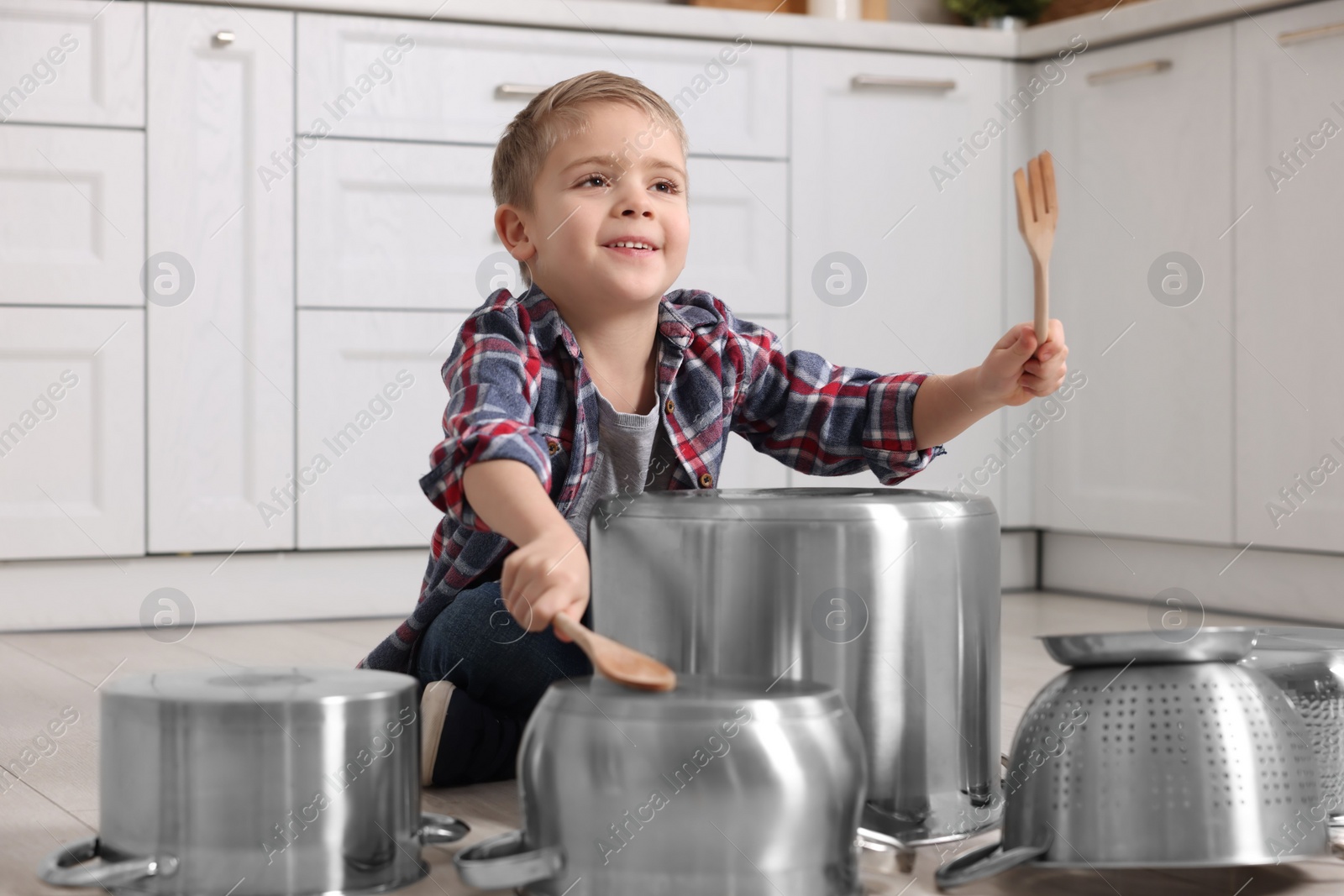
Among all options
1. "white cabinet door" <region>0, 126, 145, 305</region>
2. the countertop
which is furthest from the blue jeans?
the countertop

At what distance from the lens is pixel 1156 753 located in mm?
708

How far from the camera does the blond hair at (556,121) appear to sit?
105 cm

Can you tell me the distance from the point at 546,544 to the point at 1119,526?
4.48 feet

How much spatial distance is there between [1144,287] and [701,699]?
1.38m

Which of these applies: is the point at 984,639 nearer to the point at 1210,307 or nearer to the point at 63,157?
the point at 1210,307

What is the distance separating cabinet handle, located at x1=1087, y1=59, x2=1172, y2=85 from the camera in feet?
6.10

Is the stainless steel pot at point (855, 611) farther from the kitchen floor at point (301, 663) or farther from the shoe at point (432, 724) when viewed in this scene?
the shoe at point (432, 724)

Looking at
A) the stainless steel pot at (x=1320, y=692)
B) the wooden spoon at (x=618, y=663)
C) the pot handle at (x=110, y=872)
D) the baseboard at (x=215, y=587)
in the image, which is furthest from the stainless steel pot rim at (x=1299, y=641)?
the baseboard at (x=215, y=587)

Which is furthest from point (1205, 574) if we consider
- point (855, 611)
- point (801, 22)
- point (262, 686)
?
point (262, 686)

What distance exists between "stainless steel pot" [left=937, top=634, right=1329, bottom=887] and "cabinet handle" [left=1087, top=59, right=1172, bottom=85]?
129cm

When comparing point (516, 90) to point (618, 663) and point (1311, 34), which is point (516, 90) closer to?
point (1311, 34)

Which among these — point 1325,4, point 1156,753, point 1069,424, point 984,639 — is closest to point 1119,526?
point 1069,424

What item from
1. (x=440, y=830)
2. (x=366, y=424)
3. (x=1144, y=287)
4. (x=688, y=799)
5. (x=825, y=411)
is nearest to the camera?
(x=688, y=799)

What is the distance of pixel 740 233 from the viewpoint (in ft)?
6.34
